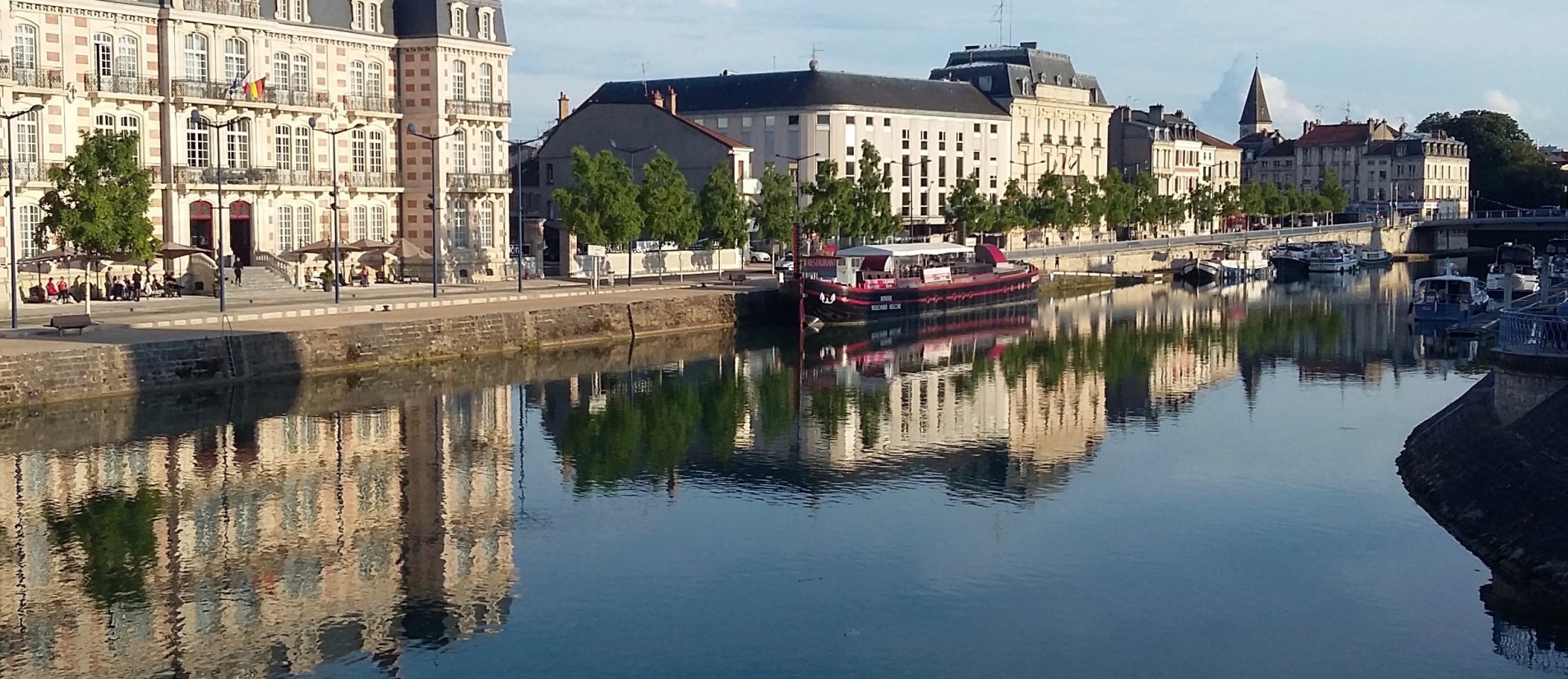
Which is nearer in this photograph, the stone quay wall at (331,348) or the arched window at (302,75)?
the stone quay wall at (331,348)

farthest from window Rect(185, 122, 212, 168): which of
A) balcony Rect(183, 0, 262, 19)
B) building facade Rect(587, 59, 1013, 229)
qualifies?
building facade Rect(587, 59, 1013, 229)

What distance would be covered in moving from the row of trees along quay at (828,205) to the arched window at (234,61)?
12051 millimetres

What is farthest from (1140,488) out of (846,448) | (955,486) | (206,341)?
(206,341)

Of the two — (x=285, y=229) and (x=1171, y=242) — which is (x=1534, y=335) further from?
(x=1171, y=242)

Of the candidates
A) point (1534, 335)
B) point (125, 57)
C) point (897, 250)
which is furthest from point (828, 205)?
point (1534, 335)

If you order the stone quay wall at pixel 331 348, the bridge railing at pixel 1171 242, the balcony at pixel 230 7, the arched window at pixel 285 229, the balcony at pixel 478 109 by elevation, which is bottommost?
the stone quay wall at pixel 331 348

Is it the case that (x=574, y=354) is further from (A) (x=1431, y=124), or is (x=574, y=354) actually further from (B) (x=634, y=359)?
(A) (x=1431, y=124)

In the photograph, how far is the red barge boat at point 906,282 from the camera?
6147cm

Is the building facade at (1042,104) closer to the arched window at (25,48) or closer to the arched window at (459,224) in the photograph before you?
the arched window at (459,224)

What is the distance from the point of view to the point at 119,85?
51.7 m

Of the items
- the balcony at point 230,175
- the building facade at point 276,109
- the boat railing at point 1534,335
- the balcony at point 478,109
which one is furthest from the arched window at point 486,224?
the boat railing at point 1534,335

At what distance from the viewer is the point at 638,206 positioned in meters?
64.3

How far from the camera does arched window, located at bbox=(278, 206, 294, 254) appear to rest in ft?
186

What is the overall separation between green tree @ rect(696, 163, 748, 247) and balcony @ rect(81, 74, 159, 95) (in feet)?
73.7
